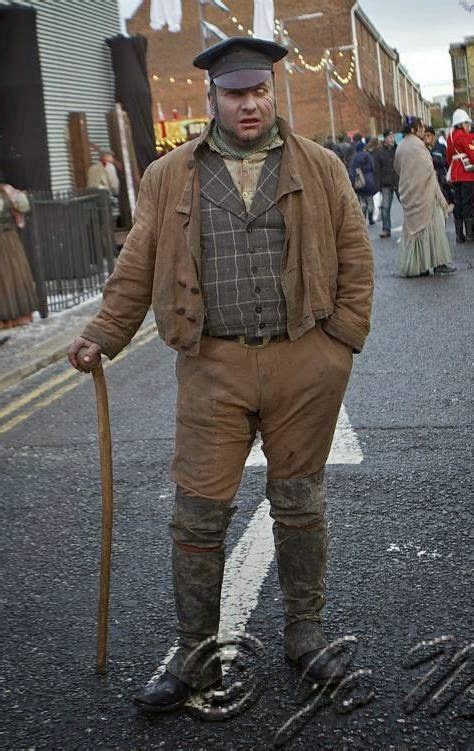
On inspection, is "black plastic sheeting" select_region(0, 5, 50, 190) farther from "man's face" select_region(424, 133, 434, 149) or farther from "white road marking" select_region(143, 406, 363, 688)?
"white road marking" select_region(143, 406, 363, 688)

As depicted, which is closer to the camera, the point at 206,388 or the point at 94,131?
the point at 206,388

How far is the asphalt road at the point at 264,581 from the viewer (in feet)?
11.6

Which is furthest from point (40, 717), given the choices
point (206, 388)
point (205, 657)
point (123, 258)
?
point (123, 258)

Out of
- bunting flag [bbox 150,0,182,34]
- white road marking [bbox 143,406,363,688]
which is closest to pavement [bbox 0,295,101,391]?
white road marking [bbox 143,406,363,688]

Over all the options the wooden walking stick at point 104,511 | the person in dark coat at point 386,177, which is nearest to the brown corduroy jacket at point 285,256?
the wooden walking stick at point 104,511

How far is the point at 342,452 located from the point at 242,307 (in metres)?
3.25

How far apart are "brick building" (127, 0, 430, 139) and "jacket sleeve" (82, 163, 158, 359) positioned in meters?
60.4

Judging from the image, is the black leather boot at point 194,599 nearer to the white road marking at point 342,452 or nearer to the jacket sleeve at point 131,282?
the jacket sleeve at point 131,282

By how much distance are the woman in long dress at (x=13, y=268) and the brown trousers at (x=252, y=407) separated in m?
9.44

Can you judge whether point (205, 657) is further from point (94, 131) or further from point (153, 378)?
point (94, 131)

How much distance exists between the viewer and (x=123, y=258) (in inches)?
152

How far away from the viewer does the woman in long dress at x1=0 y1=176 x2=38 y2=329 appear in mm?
12992

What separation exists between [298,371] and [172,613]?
1.25 meters

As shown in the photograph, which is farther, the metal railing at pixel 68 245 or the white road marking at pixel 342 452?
the metal railing at pixel 68 245
